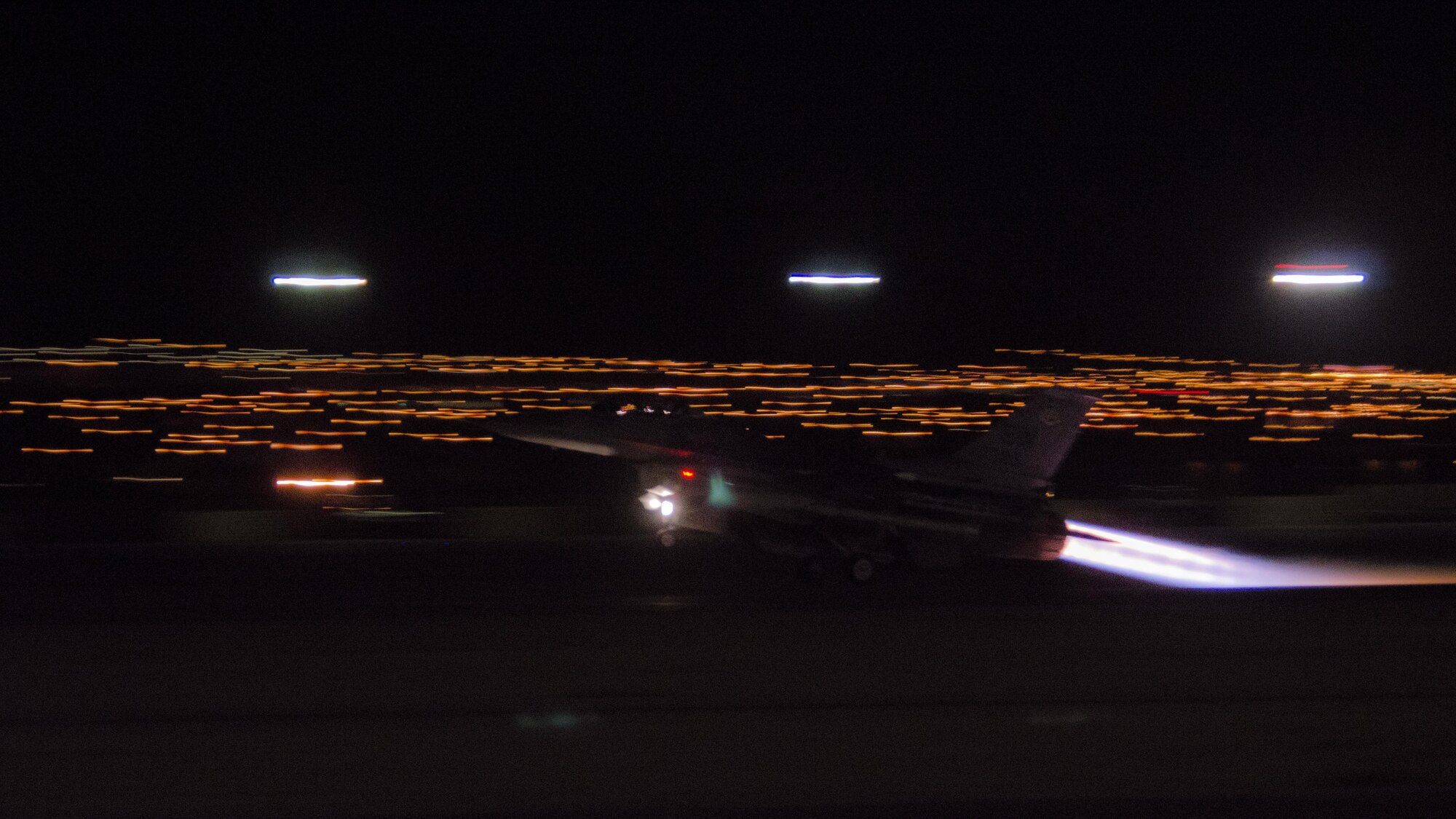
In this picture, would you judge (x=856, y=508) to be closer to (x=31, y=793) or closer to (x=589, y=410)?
(x=589, y=410)

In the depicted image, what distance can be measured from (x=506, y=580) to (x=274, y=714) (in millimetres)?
5971

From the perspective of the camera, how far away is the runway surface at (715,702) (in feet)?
18.9

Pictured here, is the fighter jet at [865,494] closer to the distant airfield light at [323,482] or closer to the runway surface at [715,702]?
the runway surface at [715,702]

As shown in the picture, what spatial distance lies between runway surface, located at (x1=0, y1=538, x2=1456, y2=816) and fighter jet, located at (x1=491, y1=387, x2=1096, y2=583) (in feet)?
4.77

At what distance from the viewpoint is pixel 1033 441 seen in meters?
14.4

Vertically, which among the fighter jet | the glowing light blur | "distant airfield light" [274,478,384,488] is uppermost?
the fighter jet

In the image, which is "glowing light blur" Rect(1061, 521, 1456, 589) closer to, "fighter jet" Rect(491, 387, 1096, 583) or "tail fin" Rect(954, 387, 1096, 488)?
"tail fin" Rect(954, 387, 1096, 488)

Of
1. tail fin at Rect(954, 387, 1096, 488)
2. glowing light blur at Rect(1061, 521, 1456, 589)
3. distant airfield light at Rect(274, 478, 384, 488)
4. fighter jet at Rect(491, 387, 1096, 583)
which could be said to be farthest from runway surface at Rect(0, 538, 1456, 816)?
distant airfield light at Rect(274, 478, 384, 488)

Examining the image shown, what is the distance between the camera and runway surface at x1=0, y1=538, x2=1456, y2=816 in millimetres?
5754

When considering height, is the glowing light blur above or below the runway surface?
above

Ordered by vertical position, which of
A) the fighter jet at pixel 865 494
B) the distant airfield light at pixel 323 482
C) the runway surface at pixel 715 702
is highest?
the fighter jet at pixel 865 494

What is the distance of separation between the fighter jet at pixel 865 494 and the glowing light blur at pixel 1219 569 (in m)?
1.04

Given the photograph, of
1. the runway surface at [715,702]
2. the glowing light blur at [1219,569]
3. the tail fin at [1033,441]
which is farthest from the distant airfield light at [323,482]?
the glowing light blur at [1219,569]

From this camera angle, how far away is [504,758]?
6.22 meters
